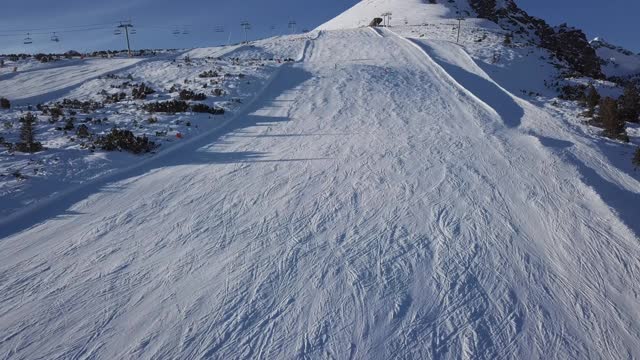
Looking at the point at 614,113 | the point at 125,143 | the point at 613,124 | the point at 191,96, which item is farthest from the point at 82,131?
the point at 614,113

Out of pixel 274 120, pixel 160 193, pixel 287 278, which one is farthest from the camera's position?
pixel 274 120

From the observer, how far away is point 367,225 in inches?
248

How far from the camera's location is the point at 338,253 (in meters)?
5.59

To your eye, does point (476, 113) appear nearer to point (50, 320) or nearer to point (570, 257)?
point (570, 257)

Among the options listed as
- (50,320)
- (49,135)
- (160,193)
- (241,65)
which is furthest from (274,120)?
(241,65)

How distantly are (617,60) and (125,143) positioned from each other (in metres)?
65.2

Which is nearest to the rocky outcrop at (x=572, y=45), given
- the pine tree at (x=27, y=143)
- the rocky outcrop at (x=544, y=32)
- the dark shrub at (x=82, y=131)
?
the rocky outcrop at (x=544, y=32)

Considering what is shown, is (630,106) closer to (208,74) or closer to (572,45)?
(208,74)

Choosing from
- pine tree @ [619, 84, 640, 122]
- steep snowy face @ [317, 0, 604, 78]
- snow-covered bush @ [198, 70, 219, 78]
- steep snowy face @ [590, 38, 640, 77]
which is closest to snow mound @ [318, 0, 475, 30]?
steep snowy face @ [317, 0, 604, 78]

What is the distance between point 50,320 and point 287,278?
111 inches

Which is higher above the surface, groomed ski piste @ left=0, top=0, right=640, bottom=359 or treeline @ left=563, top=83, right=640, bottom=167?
treeline @ left=563, top=83, right=640, bottom=167

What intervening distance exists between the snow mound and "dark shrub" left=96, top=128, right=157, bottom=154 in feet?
144

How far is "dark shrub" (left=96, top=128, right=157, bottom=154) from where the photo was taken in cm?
952

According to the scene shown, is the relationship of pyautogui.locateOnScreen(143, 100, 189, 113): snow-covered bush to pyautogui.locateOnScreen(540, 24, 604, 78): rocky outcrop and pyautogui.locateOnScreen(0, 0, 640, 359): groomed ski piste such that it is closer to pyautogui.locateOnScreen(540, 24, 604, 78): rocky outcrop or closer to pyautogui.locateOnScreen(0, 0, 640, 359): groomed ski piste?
pyautogui.locateOnScreen(0, 0, 640, 359): groomed ski piste
